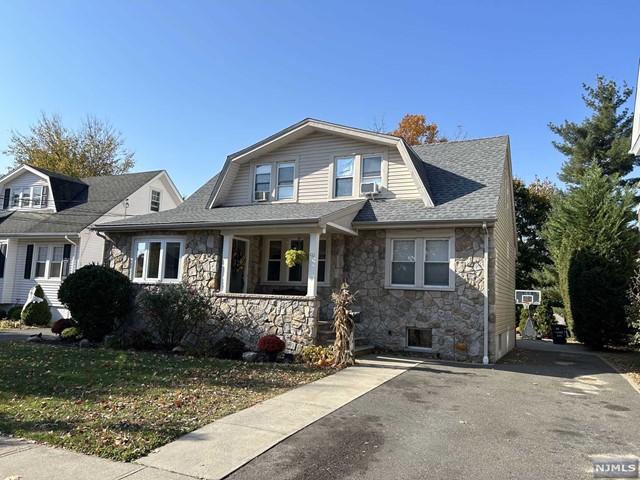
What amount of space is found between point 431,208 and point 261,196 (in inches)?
216

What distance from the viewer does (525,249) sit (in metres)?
27.0

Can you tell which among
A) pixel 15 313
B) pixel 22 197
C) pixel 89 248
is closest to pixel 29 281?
pixel 15 313

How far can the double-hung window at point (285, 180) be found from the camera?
1393 centimetres

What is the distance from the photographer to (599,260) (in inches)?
606

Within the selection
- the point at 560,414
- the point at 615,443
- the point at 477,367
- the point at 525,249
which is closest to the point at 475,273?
the point at 477,367

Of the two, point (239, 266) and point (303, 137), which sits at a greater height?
point (303, 137)

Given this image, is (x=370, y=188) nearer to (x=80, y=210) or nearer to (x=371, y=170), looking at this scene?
(x=371, y=170)

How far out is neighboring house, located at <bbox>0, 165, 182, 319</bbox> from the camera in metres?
19.4

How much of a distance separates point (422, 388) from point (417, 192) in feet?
19.8

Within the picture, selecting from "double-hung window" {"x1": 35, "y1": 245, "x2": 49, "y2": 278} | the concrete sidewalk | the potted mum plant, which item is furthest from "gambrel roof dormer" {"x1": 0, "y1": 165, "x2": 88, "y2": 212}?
the concrete sidewalk

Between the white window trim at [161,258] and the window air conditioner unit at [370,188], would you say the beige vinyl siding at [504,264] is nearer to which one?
the window air conditioner unit at [370,188]

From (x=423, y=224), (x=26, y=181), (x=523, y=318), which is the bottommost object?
(x=523, y=318)

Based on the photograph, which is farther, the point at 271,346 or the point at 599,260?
the point at 599,260

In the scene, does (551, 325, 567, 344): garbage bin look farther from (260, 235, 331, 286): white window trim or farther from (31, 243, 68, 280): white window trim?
(31, 243, 68, 280): white window trim
